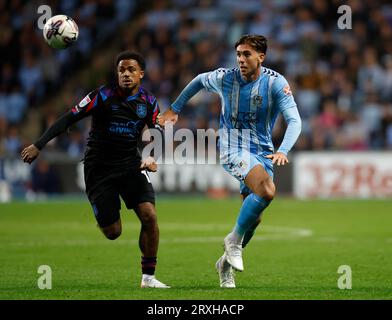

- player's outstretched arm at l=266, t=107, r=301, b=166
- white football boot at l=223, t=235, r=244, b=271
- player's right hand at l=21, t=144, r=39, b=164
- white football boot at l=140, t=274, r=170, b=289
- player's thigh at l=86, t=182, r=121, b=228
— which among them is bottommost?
white football boot at l=140, t=274, r=170, b=289

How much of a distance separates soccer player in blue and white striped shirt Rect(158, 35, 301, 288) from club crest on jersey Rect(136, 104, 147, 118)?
0.19 m

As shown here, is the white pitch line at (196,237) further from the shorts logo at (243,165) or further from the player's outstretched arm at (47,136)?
the shorts logo at (243,165)

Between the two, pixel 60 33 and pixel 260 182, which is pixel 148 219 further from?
pixel 60 33

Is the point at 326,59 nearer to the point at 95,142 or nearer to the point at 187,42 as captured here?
the point at 187,42

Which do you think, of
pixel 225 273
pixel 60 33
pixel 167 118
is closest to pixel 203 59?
pixel 60 33

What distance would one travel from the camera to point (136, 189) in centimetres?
941

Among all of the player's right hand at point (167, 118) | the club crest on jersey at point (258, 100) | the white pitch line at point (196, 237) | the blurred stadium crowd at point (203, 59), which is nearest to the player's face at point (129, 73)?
the player's right hand at point (167, 118)

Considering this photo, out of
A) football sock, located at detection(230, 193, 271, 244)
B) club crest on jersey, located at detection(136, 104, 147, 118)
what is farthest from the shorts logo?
club crest on jersey, located at detection(136, 104, 147, 118)

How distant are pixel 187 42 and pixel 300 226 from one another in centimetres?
1146

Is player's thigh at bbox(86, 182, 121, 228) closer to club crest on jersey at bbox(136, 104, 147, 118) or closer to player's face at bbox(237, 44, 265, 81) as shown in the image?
club crest on jersey at bbox(136, 104, 147, 118)

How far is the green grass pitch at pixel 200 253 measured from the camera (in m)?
8.84

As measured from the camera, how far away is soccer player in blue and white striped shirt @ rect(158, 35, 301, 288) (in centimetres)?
902

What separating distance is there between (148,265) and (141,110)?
152 cm
